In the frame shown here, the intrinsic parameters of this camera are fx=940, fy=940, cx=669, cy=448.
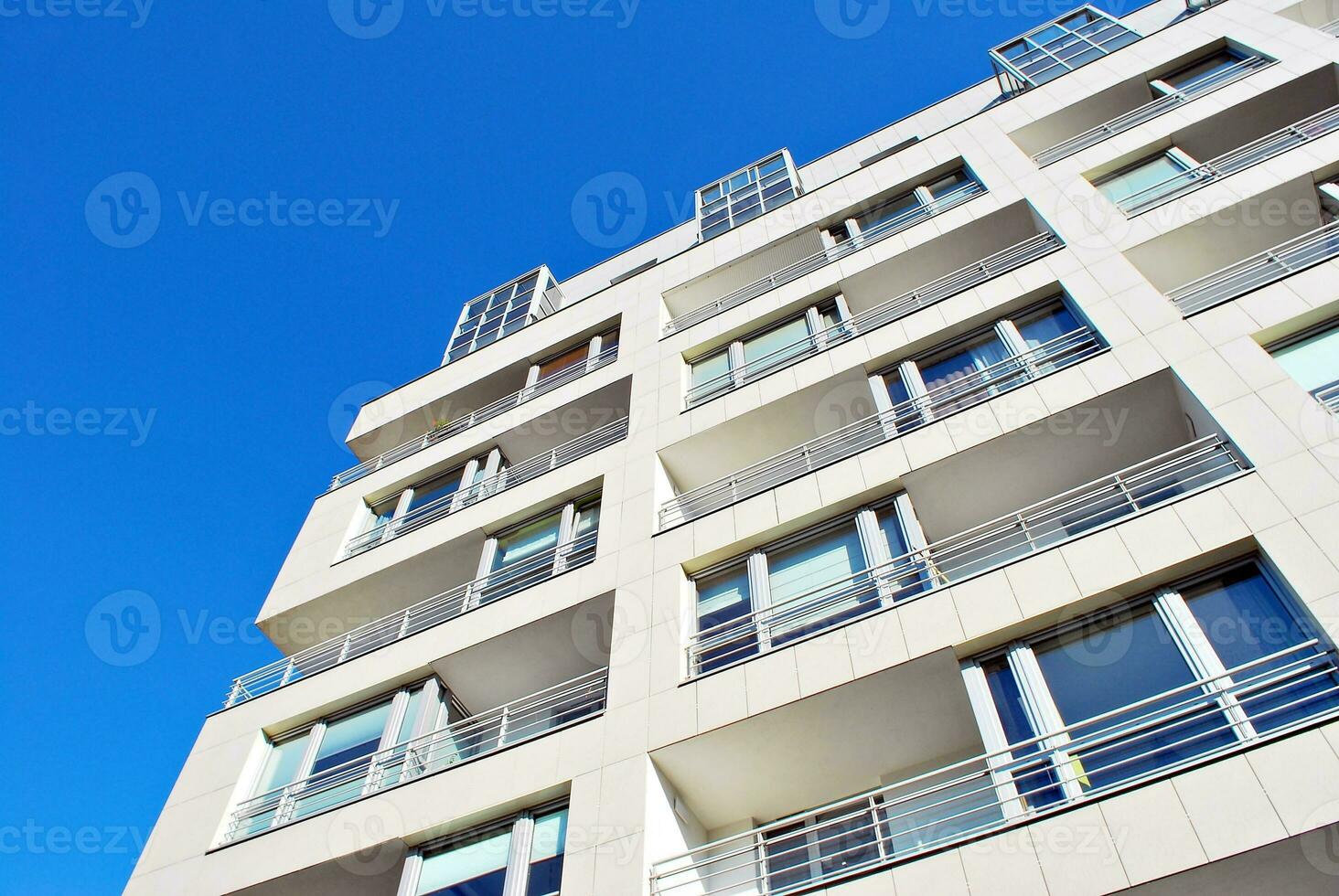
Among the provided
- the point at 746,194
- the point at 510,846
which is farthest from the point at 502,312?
the point at 510,846

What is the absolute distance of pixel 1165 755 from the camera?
8.14 meters

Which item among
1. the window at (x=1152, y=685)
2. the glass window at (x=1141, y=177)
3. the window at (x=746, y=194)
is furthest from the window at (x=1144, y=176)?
the window at (x=1152, y=685)

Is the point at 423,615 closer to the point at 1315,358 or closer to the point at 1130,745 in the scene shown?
the point at 1130,745

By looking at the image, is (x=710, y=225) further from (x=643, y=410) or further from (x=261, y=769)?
(x=261, y=769)

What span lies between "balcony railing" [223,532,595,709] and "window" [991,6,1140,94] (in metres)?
→ 14.6

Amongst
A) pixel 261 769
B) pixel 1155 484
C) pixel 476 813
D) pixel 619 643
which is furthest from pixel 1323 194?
pixel 261 769

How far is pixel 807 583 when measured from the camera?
12.5 m

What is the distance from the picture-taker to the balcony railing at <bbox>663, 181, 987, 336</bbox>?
18.2 m

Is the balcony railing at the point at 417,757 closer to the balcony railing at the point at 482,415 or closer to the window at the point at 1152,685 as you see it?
the window at the point at 1152,685

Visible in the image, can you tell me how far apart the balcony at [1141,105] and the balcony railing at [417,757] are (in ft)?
42.4

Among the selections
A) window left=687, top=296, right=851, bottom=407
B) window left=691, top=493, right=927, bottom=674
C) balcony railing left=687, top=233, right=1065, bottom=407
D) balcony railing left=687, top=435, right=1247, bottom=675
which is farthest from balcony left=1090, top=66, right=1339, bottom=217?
window left=691, top=493, right=927, bottom=674

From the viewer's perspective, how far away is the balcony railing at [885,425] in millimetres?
13430

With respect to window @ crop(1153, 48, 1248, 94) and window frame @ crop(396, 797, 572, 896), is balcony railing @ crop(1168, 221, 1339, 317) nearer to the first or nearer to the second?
window @ crop(1153, 48, 1248, 94)

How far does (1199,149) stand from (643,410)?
35.5 ft
